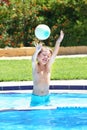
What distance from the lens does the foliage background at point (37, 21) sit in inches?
799

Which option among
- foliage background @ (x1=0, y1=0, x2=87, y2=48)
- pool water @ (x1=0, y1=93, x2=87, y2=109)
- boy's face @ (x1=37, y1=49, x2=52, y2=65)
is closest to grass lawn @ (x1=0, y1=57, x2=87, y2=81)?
pool water @ (x1=0, y1=93, x2=87, y2=109)

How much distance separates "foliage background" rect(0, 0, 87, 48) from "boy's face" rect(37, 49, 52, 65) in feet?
40.5

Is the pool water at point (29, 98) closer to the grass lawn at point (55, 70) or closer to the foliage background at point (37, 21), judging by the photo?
the grass lawn at point (55, 70)

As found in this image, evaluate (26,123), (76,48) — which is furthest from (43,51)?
(76,48)

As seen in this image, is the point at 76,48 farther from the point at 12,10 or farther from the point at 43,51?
the point at 43,51

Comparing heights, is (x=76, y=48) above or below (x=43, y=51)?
below

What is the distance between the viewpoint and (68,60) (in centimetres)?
1619

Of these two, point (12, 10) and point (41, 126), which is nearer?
point (41, 126)

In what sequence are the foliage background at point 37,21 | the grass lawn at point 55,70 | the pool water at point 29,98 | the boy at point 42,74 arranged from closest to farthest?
the boy at point 42,74
the pool water at point 29,98
the grass lawn at point 55,70
the foliage background at point 37,21

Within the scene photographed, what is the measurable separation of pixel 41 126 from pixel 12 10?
560 inches

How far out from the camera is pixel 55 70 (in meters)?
13.3

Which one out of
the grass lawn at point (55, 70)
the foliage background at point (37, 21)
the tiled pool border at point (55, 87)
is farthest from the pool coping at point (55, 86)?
the foliage background at point (37, 21)

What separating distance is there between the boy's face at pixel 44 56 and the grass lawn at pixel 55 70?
3753mm

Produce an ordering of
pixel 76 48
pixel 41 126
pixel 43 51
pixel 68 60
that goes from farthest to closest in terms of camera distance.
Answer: pixel 76 48 < pixel 68 60 < pixel 43 51 < pixel 41 126
